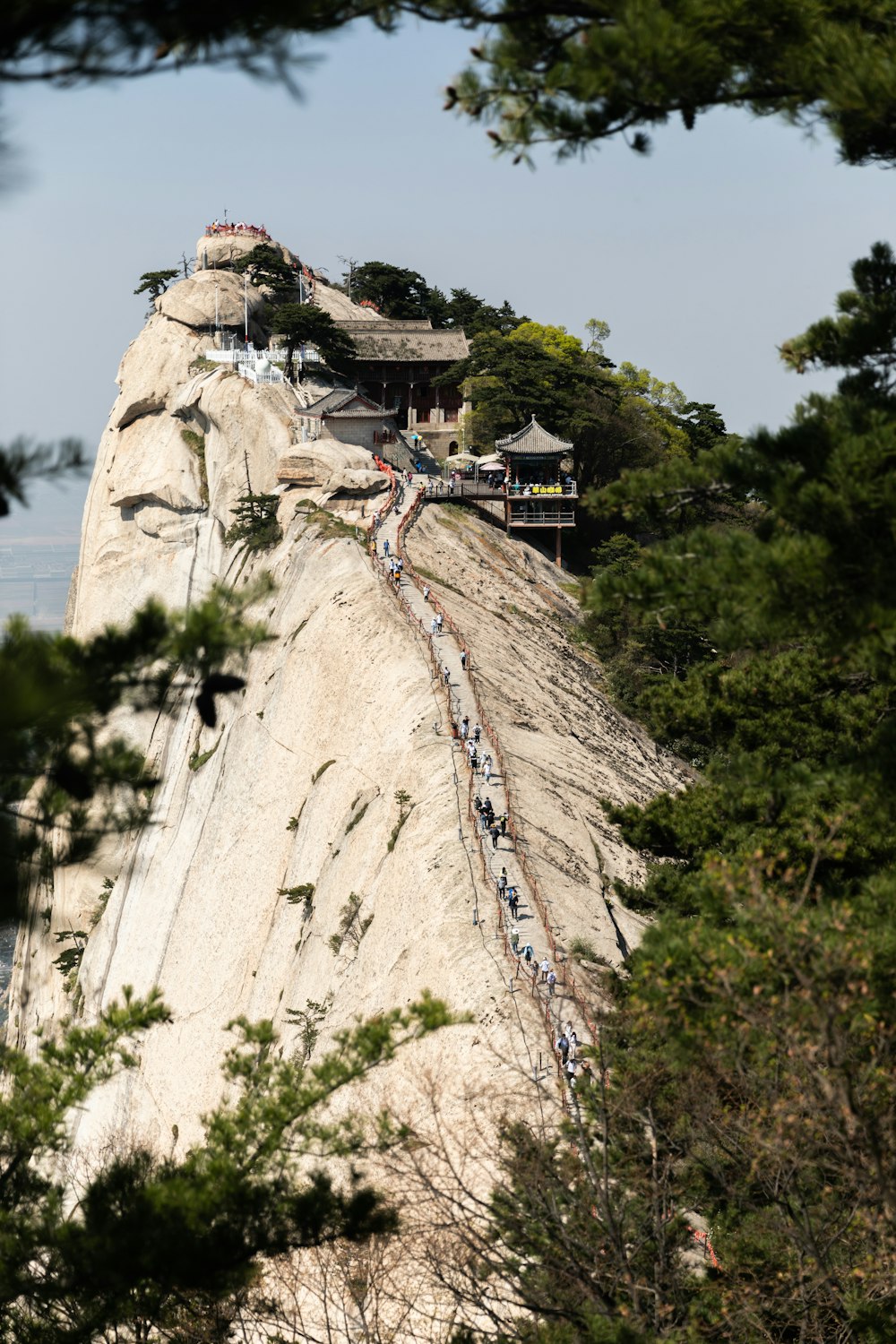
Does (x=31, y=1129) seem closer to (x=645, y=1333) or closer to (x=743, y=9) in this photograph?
(x=645, y=1333)

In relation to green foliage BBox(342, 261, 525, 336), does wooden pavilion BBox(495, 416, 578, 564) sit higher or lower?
lower

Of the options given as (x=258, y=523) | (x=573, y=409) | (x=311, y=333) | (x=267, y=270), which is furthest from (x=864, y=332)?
(x=267, y=270)

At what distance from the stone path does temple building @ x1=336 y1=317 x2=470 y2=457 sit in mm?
27644

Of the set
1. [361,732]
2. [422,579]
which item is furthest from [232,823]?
[422,579]

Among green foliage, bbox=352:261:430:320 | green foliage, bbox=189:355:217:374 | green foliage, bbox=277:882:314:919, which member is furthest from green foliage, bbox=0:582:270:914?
green foliage, bbox=352:261:430:320

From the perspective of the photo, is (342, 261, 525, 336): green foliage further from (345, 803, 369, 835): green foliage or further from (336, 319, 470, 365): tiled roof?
(345, 803, 369, 835): green foliage

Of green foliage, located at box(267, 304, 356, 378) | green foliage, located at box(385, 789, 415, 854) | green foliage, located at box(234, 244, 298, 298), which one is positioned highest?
green foliage, located at box(234, 244, 298, 298)

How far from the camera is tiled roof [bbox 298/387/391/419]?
60531 millimetres

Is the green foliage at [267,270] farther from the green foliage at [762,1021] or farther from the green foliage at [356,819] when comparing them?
the green foliage at [762,1021]

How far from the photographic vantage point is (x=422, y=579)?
47.0m

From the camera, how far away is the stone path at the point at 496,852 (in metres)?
22.2

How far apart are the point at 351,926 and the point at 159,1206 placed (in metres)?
18.0

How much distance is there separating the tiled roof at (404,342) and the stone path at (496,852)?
2829 cm

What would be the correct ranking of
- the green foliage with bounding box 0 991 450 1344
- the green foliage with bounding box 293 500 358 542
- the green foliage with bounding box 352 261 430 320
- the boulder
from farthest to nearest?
the green foliage with bounding box 352 261 430 320
the boulder
the green foliage with bounding box 293 500 358 542
the green foliage with bounding box 0 991 450 1344
